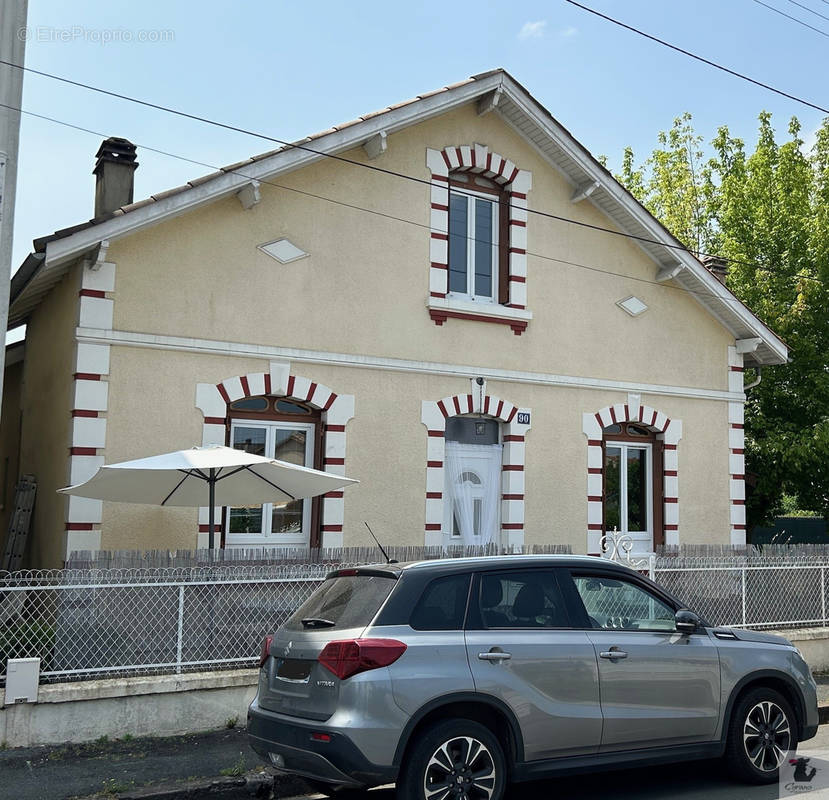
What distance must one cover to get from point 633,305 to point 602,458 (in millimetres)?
2528

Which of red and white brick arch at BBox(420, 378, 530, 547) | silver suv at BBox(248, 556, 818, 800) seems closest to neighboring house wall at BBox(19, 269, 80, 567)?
red and white brick arch at BBox(420, 378, 530, 547)

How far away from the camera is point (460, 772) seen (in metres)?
5.57

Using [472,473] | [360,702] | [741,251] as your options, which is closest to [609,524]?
[472,473]

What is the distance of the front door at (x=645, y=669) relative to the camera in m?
A: 6.13

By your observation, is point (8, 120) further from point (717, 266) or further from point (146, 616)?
point (717, 266)

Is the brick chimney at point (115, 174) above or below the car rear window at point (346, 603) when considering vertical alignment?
above

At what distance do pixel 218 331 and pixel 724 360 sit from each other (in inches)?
341

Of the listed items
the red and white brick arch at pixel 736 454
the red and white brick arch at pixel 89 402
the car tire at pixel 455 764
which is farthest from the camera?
the red and white brick arch at pixel 736 454

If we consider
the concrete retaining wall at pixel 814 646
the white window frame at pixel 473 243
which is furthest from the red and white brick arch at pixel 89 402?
the concrete retaining wall at pixel 814 646

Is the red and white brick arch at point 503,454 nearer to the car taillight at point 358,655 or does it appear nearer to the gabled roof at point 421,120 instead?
the gabled roof at point 421,120

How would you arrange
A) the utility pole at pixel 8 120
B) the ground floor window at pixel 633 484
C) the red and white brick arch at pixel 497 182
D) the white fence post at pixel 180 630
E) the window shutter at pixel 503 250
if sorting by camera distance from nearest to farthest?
the utility pole at pixel 8 120
the white fence post at pixel 180 630
the red and white brick arch at pixel 497 182
the window shutter at pixel 503 250
the ground floor window at pixel 633 484

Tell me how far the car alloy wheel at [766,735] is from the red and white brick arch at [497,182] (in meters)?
7.50

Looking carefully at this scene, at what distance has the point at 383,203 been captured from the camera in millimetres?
12898

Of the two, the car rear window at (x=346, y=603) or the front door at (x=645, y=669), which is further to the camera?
the front door at (x=645, y=669)
